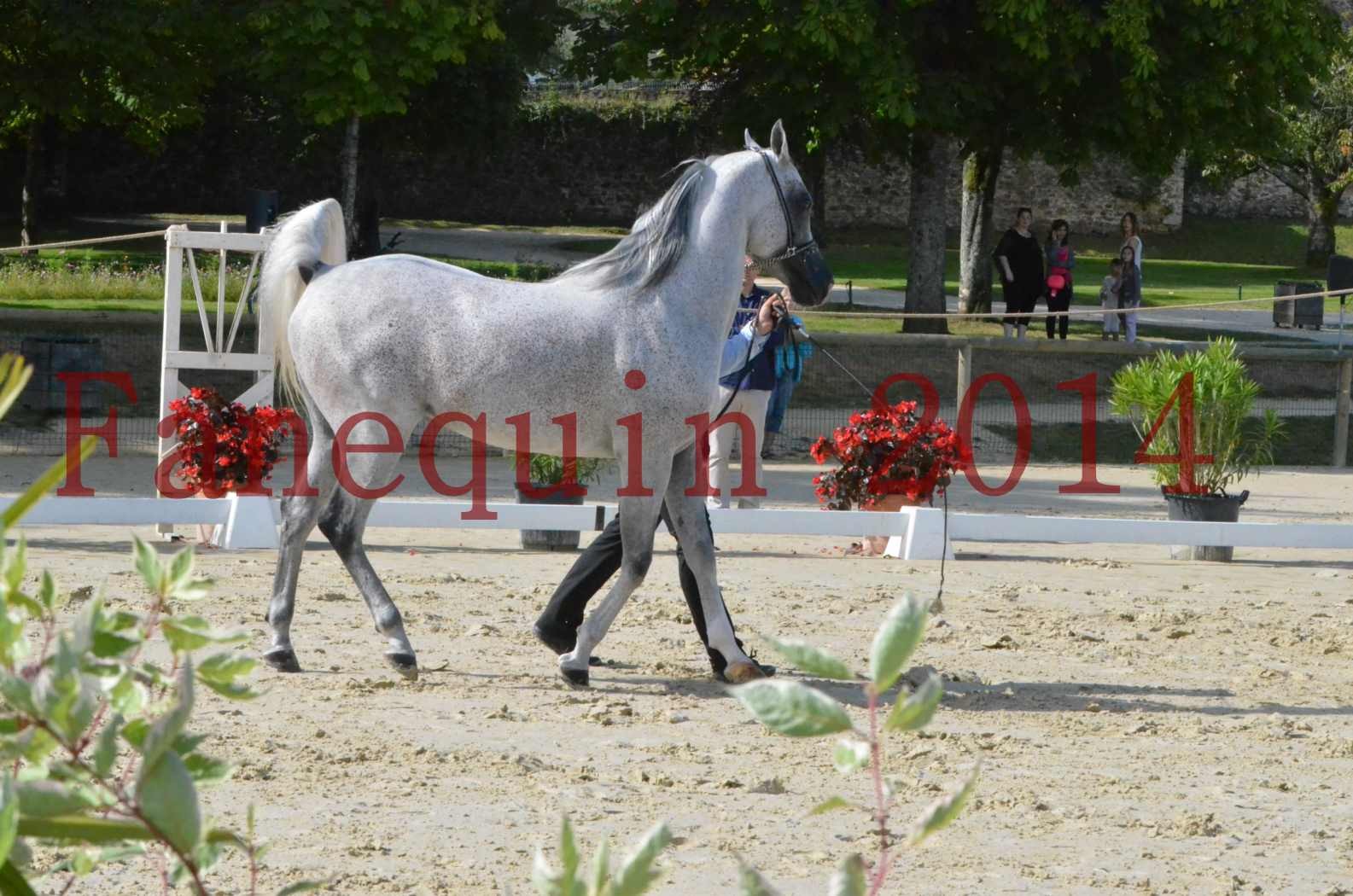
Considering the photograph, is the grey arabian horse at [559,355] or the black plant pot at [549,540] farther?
the black plant pot at [549,540]

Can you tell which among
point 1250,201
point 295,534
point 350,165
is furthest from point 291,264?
point 1250,201

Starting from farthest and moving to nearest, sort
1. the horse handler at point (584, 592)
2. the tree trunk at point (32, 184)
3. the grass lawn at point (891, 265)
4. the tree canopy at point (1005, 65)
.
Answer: the tree trunk at point (32, 184)
the grass lawn at point (891, 265)
the tree canopy at point (1005, 65)
the horse handler at point (584, 592)

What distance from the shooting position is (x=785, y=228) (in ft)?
22.2

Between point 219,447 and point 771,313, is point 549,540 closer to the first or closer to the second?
point 219,447

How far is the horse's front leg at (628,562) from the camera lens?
6.44m

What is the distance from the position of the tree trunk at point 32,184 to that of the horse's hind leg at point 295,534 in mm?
22986

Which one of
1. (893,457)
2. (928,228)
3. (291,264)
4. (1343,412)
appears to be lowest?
(893,457)

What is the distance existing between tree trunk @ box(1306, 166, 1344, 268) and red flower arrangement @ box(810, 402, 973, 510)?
31.8 m

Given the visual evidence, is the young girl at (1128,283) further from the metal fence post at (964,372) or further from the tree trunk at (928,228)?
the metal fence post at (964,372)

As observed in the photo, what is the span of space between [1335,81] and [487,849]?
4067 cm

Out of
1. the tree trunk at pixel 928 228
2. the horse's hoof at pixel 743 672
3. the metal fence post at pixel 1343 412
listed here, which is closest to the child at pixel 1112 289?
the tree trunk at pixel 928 228

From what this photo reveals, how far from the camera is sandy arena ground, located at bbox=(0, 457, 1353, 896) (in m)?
4.35

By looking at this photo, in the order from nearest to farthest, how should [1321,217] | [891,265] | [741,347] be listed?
[741,347]
[891,265]
[1321,217]

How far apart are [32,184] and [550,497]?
21.6 metres
